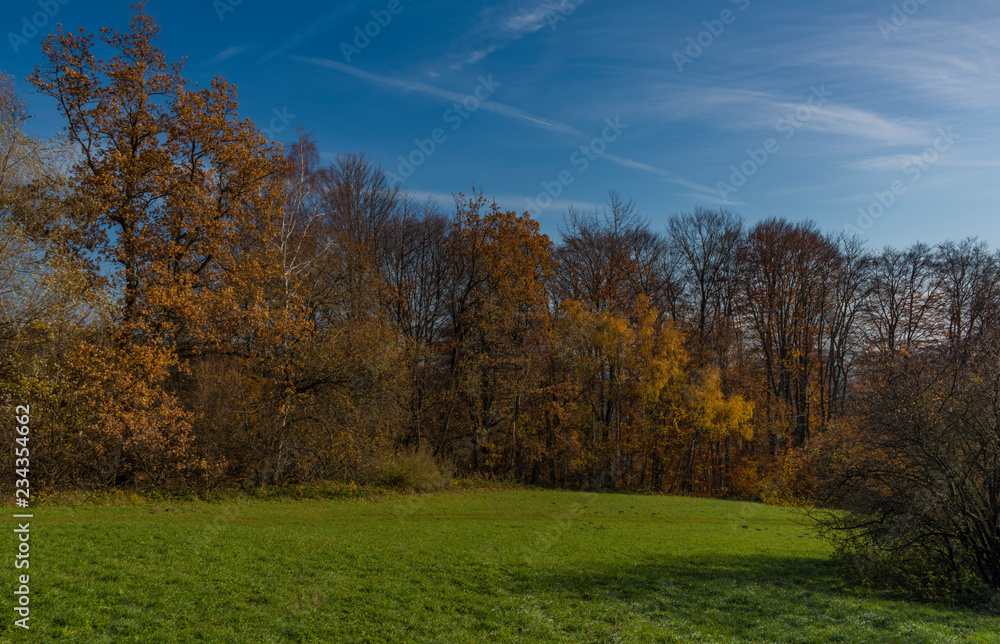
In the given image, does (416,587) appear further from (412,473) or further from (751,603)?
(412,473)

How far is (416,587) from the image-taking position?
31.5ft

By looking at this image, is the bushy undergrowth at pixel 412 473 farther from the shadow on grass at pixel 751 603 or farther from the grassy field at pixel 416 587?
the shadow on grass at pixel 751 603

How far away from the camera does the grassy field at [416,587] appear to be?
284 inches

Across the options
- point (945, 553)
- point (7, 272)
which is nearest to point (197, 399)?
point (7, 272)

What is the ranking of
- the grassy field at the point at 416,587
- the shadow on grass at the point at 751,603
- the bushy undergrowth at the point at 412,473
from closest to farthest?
the grassy field at the point at 416,587 < the shadow on grass at the point at 751,603 < the bushy undergrowth at the point at 412,473

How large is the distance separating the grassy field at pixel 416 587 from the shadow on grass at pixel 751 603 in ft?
0.15

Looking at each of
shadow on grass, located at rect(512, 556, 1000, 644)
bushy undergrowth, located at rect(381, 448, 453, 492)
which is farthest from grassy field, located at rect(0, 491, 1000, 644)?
bushy undergrowth, located at rect(381, 448, 453, 492)

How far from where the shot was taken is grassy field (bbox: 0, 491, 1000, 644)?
23.7 feet

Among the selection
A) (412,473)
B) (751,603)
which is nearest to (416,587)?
(751,603)

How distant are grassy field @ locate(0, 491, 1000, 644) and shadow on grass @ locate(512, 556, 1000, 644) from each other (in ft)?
0.15

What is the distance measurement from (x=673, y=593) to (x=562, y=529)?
7.95 meters

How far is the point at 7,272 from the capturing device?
47.2ft

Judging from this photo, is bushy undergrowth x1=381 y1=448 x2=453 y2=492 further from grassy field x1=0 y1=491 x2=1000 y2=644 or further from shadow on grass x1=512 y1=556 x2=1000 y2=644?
shadow on grass x1=512 y1=556 x2=1000 y2=644

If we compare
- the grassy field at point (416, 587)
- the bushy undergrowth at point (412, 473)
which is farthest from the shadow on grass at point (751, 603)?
the bushy undergrowth at point (412, 473)
